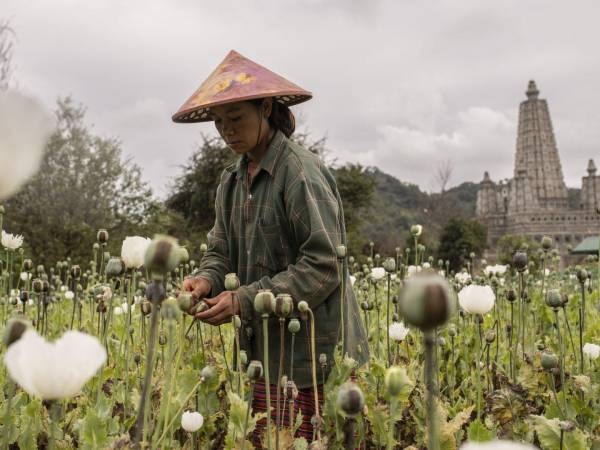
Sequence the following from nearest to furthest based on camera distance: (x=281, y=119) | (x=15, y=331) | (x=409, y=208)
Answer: (x=15, y=331), (x=281, y=119), (x=409, y=208)

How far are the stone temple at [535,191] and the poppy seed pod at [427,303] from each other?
194 feet

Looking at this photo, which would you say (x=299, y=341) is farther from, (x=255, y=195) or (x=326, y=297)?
(x=255, y=195)

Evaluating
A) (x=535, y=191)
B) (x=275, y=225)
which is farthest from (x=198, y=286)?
(x=535, y=191)

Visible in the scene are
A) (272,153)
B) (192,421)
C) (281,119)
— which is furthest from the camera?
(281,119)

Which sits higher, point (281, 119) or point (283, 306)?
point (281, 119)

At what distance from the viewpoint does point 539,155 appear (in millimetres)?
64062

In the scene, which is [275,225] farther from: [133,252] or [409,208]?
[409,208]

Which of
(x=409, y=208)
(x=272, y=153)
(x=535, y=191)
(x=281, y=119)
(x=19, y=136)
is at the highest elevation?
(x=535, y=191)

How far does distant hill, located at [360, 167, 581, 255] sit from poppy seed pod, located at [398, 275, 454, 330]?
3085 centimetres

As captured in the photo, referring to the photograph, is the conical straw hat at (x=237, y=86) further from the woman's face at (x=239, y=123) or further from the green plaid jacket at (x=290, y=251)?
the green plaid jacket at (x=290, y=251)

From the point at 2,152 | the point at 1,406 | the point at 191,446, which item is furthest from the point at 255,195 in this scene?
the point at 2,152

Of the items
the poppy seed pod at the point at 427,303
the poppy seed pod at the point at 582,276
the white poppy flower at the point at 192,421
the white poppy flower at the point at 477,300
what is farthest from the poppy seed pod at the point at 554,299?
the poppy seed pod at the point at 427,303

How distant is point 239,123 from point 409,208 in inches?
2133

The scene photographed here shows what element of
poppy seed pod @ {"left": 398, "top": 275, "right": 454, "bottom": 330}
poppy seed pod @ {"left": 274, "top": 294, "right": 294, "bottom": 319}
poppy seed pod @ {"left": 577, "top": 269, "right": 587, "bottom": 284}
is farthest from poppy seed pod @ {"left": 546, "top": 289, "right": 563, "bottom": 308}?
poppy seed pod @ {"left": 398, "top": 275, "right": 454, "bottom": 330}
